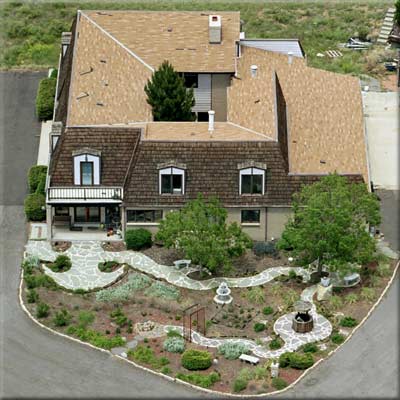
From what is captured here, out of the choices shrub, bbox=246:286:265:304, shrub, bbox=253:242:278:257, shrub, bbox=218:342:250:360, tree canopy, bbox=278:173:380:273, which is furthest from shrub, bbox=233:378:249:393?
shrub, bbox=253:242:278:257

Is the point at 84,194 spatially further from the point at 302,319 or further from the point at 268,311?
the point at 302,319

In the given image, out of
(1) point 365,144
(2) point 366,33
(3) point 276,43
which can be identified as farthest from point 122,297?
(2) point 366,33

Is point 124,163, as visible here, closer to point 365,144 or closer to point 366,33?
point 365,144

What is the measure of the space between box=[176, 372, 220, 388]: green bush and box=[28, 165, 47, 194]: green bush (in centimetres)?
2157

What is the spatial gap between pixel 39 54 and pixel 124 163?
29.4m

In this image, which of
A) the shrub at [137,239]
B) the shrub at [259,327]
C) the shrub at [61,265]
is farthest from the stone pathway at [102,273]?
the shrub at [259,327]

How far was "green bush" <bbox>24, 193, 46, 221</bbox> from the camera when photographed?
80812 mm

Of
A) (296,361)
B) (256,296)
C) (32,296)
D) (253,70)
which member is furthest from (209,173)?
(296,361)

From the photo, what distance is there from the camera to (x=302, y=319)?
230 feet

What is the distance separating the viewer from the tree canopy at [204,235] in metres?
73.8

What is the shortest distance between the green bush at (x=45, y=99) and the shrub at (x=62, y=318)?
25.5 metres

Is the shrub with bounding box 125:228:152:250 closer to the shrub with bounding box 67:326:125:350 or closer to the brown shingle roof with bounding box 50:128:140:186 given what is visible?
the brown shingle roof with bounding box 50:128:140:186

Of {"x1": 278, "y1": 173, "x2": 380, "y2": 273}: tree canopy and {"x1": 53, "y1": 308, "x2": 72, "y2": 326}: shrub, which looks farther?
{"x1": 278, "y1": 173, "x2": 380, "y2": 273}: tree canopy

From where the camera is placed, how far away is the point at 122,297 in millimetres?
72812
